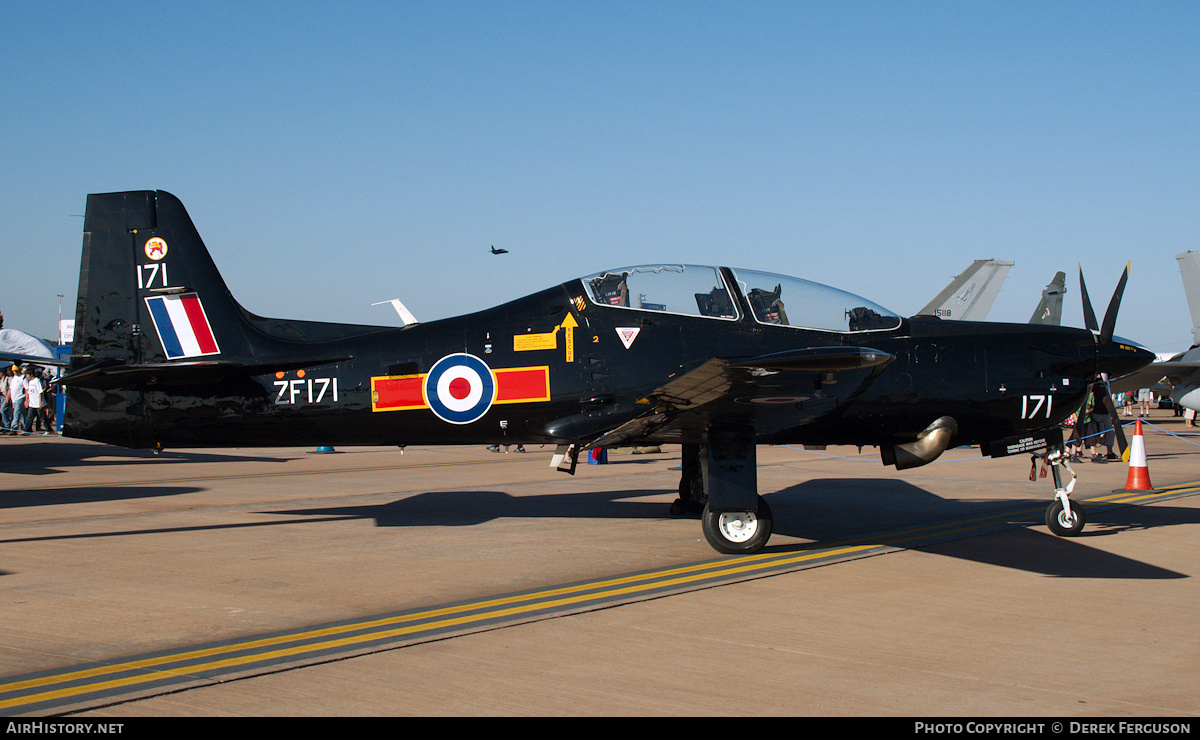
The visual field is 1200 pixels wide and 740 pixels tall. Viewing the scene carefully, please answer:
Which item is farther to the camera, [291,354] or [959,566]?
[291,354]

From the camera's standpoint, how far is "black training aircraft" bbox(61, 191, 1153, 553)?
9.86 m

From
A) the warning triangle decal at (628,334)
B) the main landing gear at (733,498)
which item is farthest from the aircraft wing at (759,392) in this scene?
the warning triangle decal at (628,334)

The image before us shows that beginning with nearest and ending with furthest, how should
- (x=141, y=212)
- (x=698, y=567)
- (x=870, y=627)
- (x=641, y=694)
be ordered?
(x=641, y=694) → (x=870, y=627) → (x=698, y=567) → (x=141, y=212)

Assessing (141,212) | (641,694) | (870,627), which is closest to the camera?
(641,694)

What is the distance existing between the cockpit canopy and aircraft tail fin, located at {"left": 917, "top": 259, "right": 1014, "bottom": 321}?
82.2 ft

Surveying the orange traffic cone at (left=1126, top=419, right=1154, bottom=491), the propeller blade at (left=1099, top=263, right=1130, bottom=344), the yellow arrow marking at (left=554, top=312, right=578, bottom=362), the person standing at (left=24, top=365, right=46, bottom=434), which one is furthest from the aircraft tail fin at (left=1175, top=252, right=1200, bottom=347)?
the person standing at (left=24, top=365, right=46, bottom=434)

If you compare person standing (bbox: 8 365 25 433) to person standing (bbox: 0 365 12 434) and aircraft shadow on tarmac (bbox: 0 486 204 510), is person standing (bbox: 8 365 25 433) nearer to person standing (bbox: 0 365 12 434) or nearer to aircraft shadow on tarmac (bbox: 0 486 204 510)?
person standing (bbox: 0 365 12 434)

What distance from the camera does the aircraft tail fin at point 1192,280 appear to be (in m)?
28.0

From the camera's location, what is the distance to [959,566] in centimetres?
867

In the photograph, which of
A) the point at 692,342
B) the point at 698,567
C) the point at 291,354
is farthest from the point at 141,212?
the point at 698,567

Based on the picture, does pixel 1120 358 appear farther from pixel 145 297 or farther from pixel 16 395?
pixel 16 395

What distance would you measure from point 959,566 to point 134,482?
Result: 14.9 meters

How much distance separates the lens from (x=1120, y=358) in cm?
1021

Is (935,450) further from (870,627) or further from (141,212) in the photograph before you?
(141,212)
